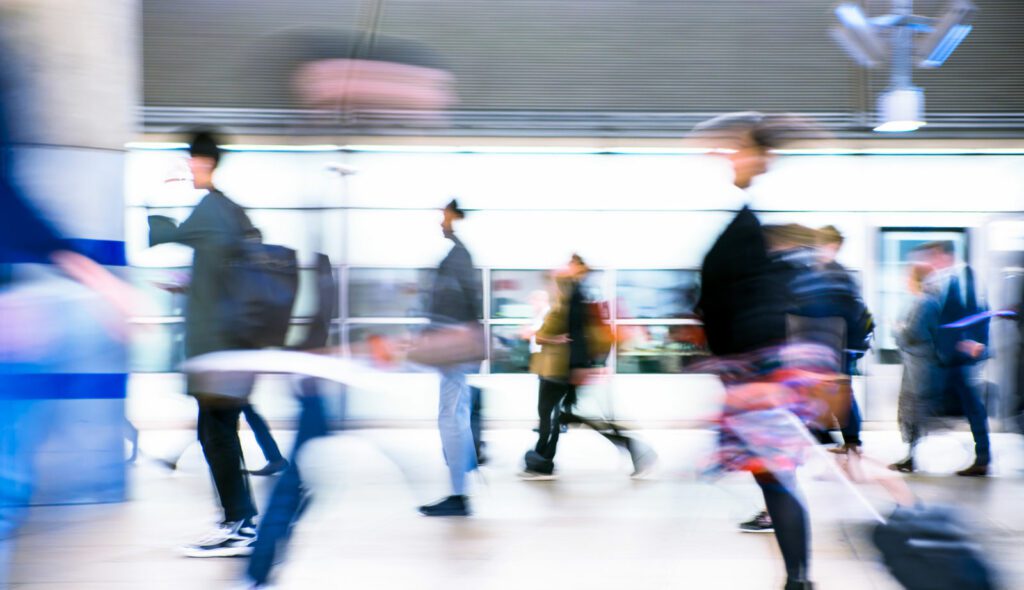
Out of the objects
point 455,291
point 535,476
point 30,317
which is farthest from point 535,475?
point 30,317

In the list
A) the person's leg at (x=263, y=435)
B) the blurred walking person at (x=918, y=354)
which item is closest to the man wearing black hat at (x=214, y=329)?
the person's leg at (x=263, y=435)

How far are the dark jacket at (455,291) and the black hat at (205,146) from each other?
112 centimetres

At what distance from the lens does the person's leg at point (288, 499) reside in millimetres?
3742

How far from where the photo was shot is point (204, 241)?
4195 millimetres

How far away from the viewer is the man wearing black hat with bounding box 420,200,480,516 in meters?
4.90

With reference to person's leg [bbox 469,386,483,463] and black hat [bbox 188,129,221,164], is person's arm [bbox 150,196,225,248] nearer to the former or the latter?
black hat [bbox 188,129,221,164]

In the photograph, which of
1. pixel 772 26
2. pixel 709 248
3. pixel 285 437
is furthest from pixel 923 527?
pixel 772 26

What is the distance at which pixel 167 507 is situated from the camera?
6.02 m

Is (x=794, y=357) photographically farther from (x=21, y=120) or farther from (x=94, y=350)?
(x=21, y=120)

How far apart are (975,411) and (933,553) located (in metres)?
4.37

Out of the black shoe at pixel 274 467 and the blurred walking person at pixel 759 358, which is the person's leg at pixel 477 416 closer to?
the black shoe at pixel 274 467

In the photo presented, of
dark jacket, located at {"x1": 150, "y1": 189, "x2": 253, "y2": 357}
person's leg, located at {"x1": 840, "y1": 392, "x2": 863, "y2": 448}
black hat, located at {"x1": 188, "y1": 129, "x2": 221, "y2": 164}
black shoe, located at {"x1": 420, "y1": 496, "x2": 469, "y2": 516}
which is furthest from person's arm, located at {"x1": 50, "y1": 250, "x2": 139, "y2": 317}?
person's leg, located at {"x1": 840, "y1": 392, "x2": 863, "y2": 448}

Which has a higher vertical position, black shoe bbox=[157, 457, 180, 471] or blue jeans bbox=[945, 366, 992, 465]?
blue jeans bbox=[945, 366, 992, 465]

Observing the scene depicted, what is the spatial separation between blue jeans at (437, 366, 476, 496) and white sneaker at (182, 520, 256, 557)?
1.26m
